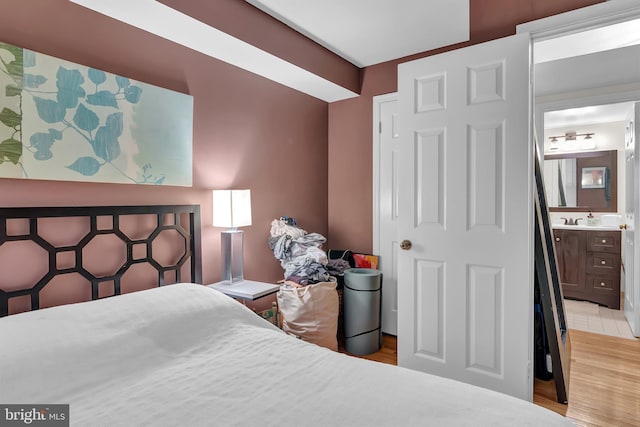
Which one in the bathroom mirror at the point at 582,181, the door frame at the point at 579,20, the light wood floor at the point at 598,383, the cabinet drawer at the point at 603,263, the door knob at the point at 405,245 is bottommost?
the light wood floor at the point at 598,383

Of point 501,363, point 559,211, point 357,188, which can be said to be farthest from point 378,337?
point 559,211

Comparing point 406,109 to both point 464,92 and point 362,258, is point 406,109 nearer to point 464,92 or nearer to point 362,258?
Result: point 464,92

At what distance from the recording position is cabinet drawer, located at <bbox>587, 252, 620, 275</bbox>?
4.09 m

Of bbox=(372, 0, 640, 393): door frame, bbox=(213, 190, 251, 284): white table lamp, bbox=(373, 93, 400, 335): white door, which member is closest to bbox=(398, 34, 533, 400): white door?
bbox=(372, 0, 640, 393): door frame

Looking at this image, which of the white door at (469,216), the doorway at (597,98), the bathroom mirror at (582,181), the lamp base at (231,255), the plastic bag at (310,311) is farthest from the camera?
the bathroom mirror at (582,181)

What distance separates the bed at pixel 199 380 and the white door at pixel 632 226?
3224mm

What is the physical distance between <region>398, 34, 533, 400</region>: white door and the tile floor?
209 centimetres

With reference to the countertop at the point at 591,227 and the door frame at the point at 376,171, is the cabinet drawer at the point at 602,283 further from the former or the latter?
the door frame at the point at 376,171

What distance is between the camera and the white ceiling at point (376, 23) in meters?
2.26

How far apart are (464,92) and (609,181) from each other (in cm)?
390

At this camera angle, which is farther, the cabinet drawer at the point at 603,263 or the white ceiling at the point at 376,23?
the cabinet drawer at the point at 603,263

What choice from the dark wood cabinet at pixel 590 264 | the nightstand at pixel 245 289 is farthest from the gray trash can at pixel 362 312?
the dark wood cabinet at pixel 590 264

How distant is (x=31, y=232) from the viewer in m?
1.56

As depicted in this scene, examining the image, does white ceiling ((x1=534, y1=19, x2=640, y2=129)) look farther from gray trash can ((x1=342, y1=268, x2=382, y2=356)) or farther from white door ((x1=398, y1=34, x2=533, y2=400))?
gray trash can ((x1=342, y1=268, x2=382, y2=356))
